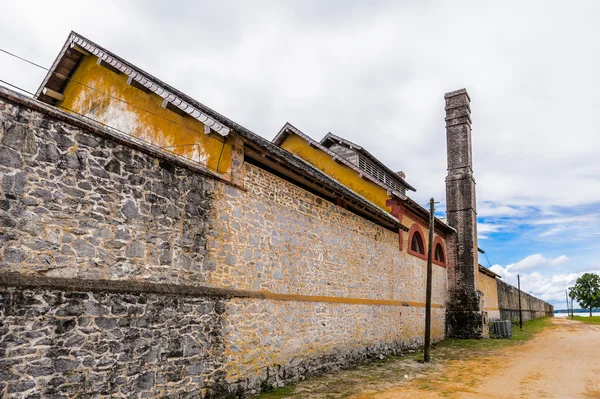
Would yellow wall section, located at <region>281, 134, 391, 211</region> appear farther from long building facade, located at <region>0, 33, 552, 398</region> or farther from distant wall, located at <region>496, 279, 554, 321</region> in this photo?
distant wall, located at <region>496, 279, 554, 321</region>

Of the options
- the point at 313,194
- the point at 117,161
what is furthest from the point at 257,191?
the point at 117,161

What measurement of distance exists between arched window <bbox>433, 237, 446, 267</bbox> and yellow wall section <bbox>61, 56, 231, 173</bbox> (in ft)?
51.9

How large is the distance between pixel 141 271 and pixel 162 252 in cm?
51

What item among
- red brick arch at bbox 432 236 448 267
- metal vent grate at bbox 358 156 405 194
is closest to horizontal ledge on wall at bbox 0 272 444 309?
metal vent grate at bbox 358 156 405 194

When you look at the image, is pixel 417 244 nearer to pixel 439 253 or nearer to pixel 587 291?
pixel 439 253

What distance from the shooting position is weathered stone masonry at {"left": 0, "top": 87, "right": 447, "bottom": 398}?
535 cm

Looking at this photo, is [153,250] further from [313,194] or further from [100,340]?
[313,194]

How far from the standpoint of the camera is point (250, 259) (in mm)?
8945

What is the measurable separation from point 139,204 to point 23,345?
2.49 m

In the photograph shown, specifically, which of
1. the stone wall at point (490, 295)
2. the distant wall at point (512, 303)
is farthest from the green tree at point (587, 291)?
the stone wall at point (490, 295)

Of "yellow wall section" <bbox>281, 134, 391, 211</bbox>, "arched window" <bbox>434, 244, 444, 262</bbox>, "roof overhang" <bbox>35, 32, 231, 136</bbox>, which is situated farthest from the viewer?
"arched window" <bbox>434, 244, 444, 262</bbox>

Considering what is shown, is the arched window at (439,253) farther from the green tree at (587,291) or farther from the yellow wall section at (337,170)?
the green tree at (587,291)

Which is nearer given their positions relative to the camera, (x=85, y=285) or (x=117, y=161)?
(x=85, y=285)

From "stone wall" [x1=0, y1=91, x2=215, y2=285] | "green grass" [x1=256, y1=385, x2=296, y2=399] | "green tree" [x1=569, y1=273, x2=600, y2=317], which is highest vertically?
"green tree" [x1=569, y1=273, x2=600, y2=317]
